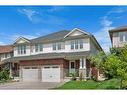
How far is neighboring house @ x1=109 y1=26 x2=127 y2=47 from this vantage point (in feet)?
110

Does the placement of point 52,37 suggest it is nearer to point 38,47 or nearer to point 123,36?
point 38,47

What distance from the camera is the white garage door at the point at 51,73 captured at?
33.2 m

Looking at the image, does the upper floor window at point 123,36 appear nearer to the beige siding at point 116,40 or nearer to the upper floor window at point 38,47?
the beige siding at point 116,40

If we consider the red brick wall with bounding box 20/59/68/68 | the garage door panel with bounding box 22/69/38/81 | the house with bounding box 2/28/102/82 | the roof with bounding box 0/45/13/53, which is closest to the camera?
the house with bounding box 2/28/102/82

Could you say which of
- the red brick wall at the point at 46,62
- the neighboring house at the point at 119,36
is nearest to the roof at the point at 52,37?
the red brick wall at the point at 46,62

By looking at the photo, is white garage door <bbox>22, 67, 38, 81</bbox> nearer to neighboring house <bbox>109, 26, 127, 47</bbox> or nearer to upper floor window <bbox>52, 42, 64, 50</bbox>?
upper floor window <bbox>52, 42, 64, 50</bbox>

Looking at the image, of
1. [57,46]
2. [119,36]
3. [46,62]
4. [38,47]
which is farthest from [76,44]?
[38,47]

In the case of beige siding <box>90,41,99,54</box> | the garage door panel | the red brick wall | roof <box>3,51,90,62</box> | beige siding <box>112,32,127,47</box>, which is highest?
beige siding <box>112,32,127,47</box>

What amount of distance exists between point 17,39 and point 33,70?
4807mm

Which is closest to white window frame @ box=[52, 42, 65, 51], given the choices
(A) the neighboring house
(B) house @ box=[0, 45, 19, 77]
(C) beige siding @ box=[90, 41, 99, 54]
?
(C) beige siding @ box=[90, 41, 99, 54]

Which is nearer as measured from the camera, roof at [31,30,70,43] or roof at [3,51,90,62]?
roof at [3,51,90,62]

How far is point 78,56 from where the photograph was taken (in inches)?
1300

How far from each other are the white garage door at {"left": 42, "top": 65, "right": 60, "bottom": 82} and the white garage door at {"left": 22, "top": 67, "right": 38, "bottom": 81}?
895 mm
